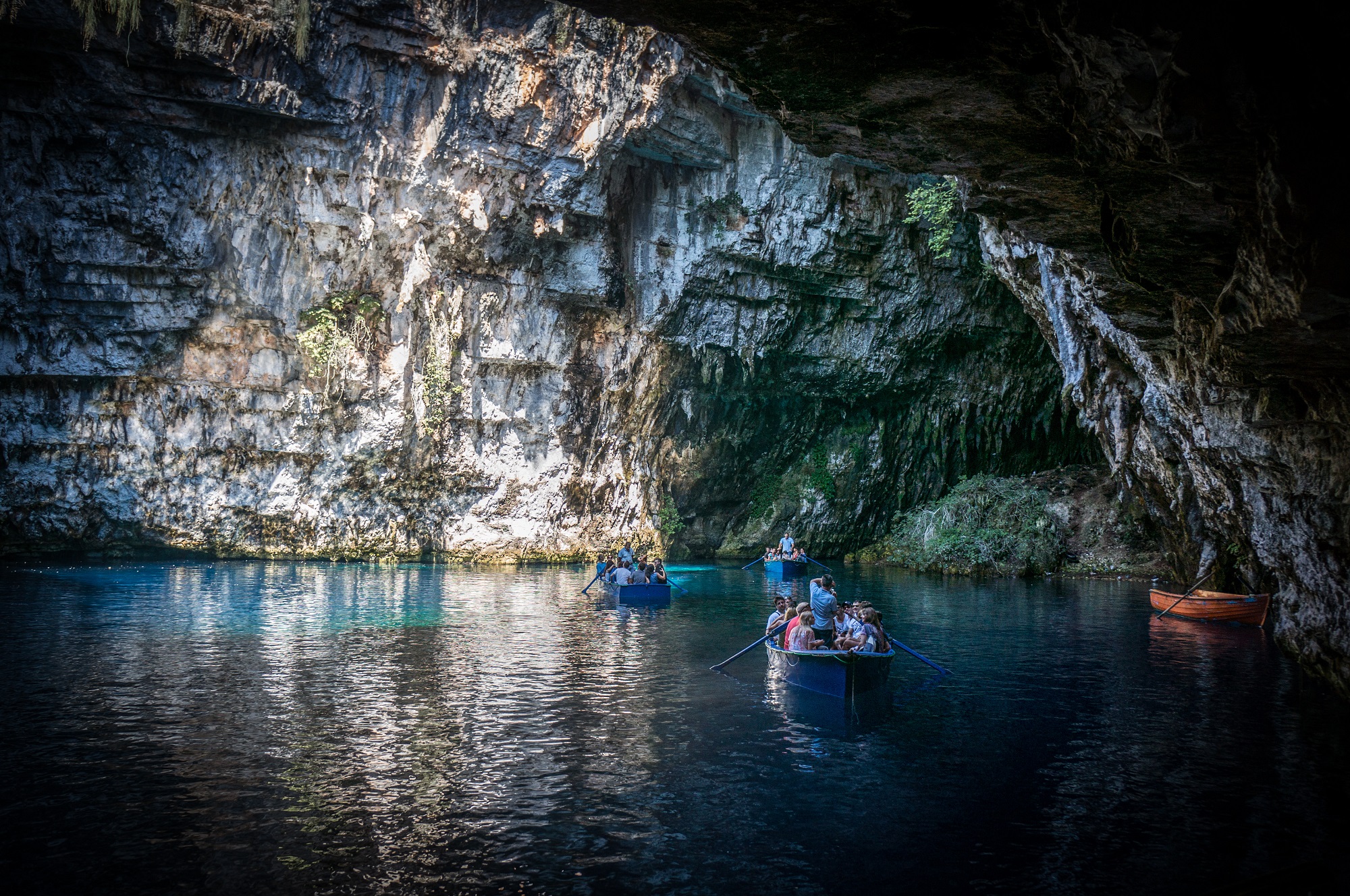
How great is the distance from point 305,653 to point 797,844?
1049 centimetres

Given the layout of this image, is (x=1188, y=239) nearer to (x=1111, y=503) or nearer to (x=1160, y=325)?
Result: (x=1160, y=325)

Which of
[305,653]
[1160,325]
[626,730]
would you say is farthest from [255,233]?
[1160,325]

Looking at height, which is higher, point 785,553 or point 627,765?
point 785,553

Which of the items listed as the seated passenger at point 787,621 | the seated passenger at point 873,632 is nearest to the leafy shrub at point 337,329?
the seated passenger at point 787,621

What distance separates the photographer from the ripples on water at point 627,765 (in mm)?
7383

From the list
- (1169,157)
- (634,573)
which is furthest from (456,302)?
(1169,157)

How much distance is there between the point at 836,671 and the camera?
12.7 m

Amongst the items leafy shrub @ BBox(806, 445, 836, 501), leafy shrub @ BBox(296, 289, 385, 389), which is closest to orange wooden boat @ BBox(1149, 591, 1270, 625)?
leafy shrub @ BBox(806, 445, 836, 501)

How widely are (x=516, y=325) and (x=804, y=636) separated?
2121 cm

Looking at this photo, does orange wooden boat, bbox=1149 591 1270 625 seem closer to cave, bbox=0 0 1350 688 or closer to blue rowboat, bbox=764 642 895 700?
cave, bbox=0 0 1350 688

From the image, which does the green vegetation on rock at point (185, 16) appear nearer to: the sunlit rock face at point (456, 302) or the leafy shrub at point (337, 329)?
the sunlit rock face at point (456, 302)

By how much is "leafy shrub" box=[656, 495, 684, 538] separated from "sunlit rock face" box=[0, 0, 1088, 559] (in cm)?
19

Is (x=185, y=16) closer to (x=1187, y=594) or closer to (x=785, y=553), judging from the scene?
(x=785, y=553)

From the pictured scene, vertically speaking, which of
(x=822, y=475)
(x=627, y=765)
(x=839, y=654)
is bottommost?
(x=627, y=765)
